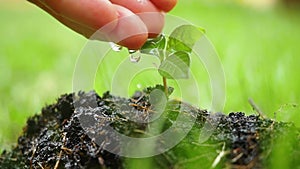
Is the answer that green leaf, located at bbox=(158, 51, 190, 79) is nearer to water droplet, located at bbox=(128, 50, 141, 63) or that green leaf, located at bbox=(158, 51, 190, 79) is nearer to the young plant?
the young plant

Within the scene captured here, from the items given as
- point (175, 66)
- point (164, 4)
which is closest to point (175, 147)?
point (175, 66)

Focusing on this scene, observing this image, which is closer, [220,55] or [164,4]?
[164,4]

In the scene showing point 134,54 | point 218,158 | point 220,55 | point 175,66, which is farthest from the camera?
point 220,55

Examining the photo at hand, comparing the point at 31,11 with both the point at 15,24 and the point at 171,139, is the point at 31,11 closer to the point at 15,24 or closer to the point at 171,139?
the point at 15,24

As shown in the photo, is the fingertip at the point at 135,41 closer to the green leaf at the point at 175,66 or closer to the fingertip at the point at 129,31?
the fingertip at the point at 129,31

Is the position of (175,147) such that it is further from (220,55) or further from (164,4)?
(220,55)

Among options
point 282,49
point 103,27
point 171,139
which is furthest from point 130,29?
point 282,49

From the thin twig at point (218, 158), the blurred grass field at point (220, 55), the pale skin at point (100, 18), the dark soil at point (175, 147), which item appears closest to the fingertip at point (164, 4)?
the pale skin at point (100, 18)
